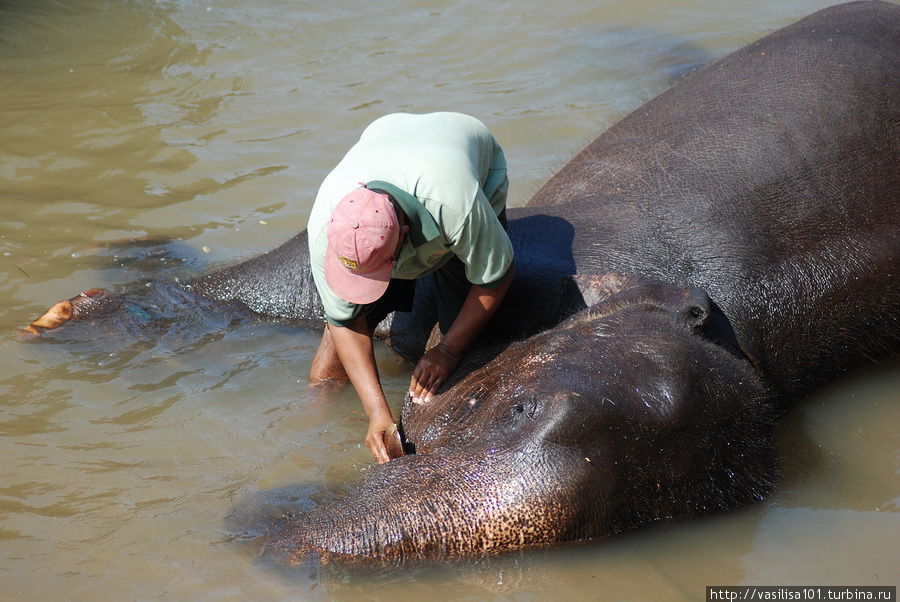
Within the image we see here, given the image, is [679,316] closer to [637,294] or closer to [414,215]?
[637,294]

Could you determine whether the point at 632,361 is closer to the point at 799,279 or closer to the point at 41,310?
the point at 799,279

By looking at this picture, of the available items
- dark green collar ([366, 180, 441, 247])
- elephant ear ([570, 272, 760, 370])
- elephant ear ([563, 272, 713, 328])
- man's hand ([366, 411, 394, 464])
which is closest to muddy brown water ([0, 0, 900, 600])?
man's hand ([366, 411, 394, 464])

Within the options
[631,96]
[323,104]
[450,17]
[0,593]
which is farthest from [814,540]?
[450,17]

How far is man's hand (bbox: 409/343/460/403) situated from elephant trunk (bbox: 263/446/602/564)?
75 centimetres

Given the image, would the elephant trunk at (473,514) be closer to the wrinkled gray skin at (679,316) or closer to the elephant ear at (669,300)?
the wrinkled gray skin at (679,316)

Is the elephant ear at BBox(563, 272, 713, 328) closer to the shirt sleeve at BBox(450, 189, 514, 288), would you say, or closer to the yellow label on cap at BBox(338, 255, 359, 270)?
the shirt sleeve at BBox(450, 189, 514, 288)

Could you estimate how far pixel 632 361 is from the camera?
3.77 meters

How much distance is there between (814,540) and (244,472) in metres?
2.19

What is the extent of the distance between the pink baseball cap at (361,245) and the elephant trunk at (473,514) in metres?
0.79

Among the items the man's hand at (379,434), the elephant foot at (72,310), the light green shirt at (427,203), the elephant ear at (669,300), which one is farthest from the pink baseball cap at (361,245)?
the elephant foot at (72,310)

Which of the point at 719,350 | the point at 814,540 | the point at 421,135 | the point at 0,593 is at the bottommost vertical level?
the point at 814,540

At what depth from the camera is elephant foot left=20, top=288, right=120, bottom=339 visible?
541cm

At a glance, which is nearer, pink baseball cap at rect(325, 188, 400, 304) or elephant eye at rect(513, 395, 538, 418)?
elephant eye at rect(513, 395, 538, 418)

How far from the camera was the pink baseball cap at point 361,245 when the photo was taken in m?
3.76
